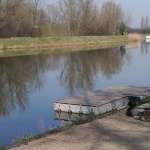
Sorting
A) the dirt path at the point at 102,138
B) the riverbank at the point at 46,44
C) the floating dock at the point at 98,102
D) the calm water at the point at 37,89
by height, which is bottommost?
the calm water at the point at 37,89

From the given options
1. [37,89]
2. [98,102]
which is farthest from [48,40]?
[98,102]

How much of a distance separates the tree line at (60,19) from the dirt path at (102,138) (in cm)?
3185

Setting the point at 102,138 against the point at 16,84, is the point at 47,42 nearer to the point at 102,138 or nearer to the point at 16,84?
the point at 16,84

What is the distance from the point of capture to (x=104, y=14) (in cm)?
5156

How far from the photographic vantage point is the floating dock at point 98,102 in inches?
316

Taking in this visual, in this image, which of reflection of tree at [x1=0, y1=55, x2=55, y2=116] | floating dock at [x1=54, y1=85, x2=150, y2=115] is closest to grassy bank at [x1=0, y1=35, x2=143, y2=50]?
reflection of tree at [x1=0, y1=55, x2=55, y2=116]

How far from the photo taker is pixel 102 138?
470 cm

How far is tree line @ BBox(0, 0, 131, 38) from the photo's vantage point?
1458 inches

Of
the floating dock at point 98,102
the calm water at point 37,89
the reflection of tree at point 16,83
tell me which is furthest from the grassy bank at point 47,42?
the floating dock at point 98,102

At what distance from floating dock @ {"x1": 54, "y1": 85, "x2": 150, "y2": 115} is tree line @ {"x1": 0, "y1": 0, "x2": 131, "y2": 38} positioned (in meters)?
28.0

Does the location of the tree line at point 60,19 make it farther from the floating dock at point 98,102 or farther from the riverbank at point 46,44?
the floating dock at point 98,102

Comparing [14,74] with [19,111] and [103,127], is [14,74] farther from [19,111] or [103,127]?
[103,127]

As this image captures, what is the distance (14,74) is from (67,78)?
291cm

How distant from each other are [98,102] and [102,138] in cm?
366
